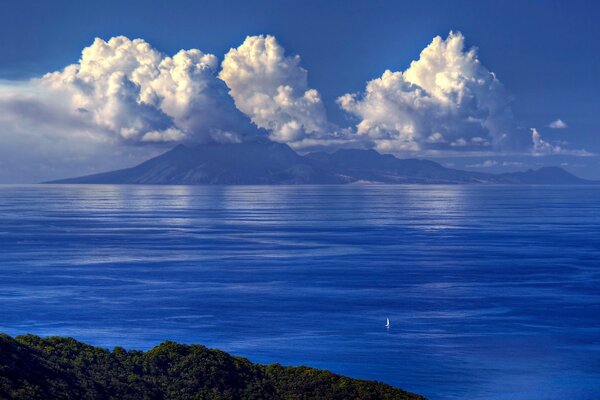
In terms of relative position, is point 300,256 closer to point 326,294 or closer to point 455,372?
point 326,294

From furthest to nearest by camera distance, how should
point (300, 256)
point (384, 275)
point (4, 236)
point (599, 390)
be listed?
point (4, 236), point (300, 256), point (384, 275), point (599, 390)

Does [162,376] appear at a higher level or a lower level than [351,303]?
higher

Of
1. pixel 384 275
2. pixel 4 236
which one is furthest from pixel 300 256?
pixel 4 236

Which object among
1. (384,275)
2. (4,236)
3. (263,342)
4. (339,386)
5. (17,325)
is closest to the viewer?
(339,386)

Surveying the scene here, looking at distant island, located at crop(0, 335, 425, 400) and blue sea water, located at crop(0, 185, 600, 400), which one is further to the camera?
blue sea water, located at crop(0, 185, 600, 400)

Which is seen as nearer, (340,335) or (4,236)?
(340,335)

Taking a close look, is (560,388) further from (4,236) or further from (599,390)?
(4,236)

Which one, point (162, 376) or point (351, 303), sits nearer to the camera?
point (162, 376)

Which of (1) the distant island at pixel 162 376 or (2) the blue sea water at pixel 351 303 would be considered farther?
(2) the blue sea water at pixel 351 303
